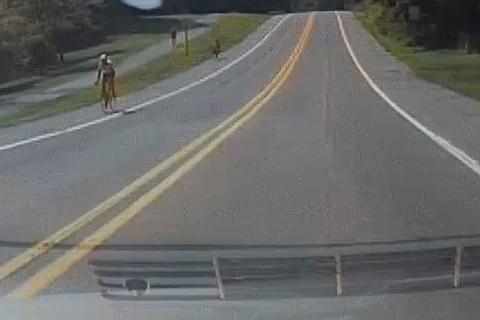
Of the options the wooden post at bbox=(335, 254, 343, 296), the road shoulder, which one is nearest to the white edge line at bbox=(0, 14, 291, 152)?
the road shoulder

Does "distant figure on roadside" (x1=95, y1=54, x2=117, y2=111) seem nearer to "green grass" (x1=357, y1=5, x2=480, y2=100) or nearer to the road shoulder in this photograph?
the road shoulder

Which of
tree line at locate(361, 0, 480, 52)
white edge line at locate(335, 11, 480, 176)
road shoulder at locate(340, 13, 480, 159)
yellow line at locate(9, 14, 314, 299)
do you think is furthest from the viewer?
tree line at locate(361, 0, 480, 52)

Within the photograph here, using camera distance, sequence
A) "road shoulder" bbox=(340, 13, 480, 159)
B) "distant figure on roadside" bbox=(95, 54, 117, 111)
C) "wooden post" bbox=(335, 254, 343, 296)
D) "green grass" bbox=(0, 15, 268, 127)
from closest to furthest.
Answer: "wooden post" bbox=(335, 254, 343, 296) < "road shoulder" bbox=(340, 13, 480, 159) < "distant figure on roadside" bbox=(95, 54, 117, 111) < "green grass" bbox=(0, 15, 268, 127)

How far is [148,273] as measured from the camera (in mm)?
10039

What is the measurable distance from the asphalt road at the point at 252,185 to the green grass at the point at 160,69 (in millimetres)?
6740

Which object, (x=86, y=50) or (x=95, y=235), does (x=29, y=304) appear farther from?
(x=86, y=50)

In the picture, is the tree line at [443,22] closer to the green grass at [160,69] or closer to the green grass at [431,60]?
the green grass at [431,60]

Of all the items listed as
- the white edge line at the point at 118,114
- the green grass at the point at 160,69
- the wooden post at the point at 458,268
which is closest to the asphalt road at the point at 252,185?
the white edge line at the point at 118,114

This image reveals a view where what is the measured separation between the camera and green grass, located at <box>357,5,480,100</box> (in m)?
47.7

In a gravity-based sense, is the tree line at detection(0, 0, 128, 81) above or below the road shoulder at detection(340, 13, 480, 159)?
below

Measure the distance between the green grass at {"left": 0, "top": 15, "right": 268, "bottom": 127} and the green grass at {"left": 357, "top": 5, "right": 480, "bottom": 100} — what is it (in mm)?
10349

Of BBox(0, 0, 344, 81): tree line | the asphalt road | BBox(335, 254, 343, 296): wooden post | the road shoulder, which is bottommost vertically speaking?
BBox(0, 0, 344, 81): tree line

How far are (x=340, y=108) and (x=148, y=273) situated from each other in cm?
2431

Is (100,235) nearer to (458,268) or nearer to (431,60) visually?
(458,268)
